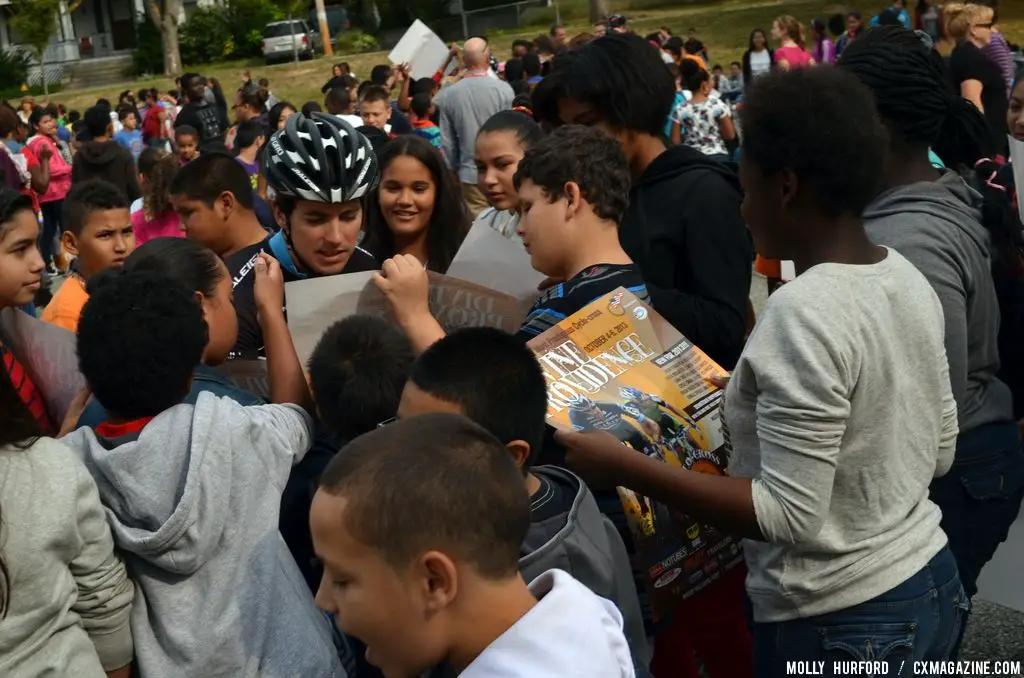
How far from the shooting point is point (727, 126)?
12.3 m

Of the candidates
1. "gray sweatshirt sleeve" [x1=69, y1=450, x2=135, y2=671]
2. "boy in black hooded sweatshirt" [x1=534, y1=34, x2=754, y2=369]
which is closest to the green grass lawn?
"boy in black hooded sweatshirt" [x1=534, y1=34, x2=754, y2=369]

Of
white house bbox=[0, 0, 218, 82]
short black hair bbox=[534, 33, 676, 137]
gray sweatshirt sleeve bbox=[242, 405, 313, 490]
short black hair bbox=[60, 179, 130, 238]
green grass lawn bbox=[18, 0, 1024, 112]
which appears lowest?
green grass lawn bbox=[18, 0, 1024, 112]

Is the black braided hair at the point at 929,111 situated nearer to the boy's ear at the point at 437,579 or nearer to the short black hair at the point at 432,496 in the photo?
the short black hair at the point at 432,496

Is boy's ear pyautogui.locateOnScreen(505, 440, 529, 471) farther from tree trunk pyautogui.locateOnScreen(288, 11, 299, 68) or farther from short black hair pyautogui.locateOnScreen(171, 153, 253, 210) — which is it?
tree trunk pyautogui.locateOnScreen(288, 11, 299, 68)

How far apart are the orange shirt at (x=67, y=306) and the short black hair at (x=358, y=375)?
1490mm

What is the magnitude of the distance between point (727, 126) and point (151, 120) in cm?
1213

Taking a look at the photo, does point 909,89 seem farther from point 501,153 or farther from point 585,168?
point 501,153

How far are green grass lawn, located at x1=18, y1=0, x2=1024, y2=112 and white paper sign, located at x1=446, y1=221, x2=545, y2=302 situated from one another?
95.8 feet

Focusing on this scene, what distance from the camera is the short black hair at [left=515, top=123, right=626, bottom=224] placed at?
311cm

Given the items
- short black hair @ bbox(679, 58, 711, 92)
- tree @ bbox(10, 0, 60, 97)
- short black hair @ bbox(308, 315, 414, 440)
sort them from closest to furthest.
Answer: short black hair @ bbox(308, 315, 414, 440) → short black hair @ bbox(679, 58, 711, 92) → tree @ bbox(10, 0, 60, 97)

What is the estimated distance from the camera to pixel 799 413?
2.20m

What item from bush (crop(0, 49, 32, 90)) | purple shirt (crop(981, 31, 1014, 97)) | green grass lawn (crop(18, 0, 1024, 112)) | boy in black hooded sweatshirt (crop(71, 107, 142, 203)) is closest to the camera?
purple shirt (crop(981, 31, 1014, 97))

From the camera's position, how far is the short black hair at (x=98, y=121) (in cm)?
1397

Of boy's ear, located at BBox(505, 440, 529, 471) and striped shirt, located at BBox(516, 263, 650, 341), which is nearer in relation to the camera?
boy's ear, located at BBox(505, 440, 529, 471)
